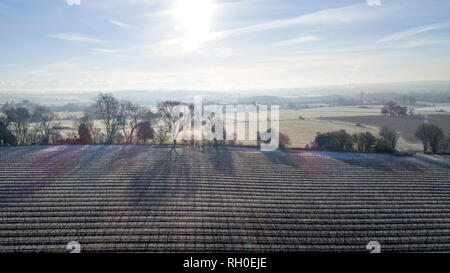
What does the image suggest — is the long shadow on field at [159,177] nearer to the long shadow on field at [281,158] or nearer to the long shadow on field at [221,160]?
the long shadow on field at [221,160]

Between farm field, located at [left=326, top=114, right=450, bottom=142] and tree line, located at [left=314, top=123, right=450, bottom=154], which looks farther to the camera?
farm field, located at [left=326, top=114, right=450, bottom=142]

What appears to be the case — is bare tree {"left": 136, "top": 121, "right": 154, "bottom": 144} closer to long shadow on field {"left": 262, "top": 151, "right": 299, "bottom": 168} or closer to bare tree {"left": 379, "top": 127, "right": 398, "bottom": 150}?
long shadow on field {"left": 262, "top": 151, "right": 299, "bottom": 168}

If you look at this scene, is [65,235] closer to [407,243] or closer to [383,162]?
[407,243]

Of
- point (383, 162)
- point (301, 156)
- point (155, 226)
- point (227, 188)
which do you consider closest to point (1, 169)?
point (155, 226)

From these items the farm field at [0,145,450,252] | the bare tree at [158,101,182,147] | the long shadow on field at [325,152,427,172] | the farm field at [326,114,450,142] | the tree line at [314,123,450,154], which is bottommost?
the farm field at [0,145,450,252]

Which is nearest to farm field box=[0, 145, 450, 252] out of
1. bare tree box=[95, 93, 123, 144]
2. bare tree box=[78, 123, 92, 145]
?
bare tree box=[78, 123, 92, 145]

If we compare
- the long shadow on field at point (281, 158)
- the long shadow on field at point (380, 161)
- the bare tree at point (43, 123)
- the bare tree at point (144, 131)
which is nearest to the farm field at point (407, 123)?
the long shadow on field at point (380, 161)

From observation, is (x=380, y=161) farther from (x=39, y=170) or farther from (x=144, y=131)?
(x=39, y=170)

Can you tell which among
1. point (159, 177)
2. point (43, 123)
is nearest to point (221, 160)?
point (159, 177)
